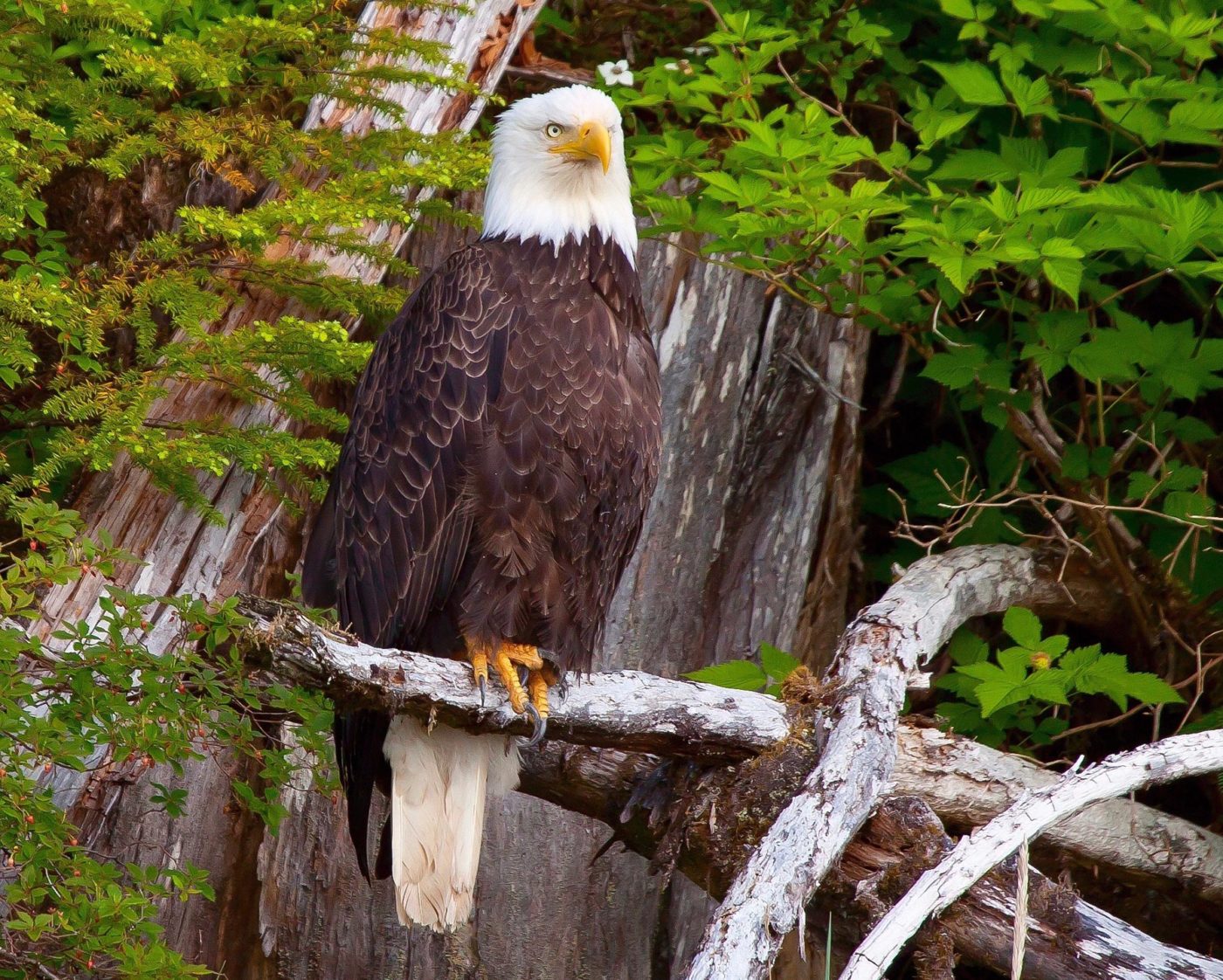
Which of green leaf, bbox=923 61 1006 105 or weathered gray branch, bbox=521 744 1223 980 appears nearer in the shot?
weathered gray branch, bbox=521 744 1223 980

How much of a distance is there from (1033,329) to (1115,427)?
0.58 meters

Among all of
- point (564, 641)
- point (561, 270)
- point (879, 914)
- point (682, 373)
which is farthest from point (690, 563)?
point (879, 914)

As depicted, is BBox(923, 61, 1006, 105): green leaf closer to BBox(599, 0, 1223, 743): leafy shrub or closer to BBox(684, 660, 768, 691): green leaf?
BBox(599, 0, 1223, 743): leafy shrub

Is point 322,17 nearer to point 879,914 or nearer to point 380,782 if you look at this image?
point 380,782

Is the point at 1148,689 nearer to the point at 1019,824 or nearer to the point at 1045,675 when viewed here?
the point at 1045,675

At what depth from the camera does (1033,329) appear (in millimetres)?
3447

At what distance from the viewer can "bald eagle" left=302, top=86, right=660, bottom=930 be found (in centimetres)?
292

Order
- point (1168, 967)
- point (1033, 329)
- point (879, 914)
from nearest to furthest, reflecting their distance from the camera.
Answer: point (1168, 967)
point (879, 914)
point (1033, 329)

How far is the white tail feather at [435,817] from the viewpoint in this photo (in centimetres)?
309

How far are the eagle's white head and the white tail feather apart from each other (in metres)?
1.20

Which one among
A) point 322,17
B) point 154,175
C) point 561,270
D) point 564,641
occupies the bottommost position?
point 564,641

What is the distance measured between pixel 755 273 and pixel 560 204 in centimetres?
55


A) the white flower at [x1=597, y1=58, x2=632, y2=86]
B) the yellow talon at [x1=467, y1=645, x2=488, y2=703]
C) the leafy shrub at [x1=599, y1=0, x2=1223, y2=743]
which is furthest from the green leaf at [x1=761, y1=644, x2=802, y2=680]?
the white flower at [x1=597, y1=58, x2=632, y2=86]

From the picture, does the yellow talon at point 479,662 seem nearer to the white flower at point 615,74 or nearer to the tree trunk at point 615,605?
the tree trunk at point 615,605
